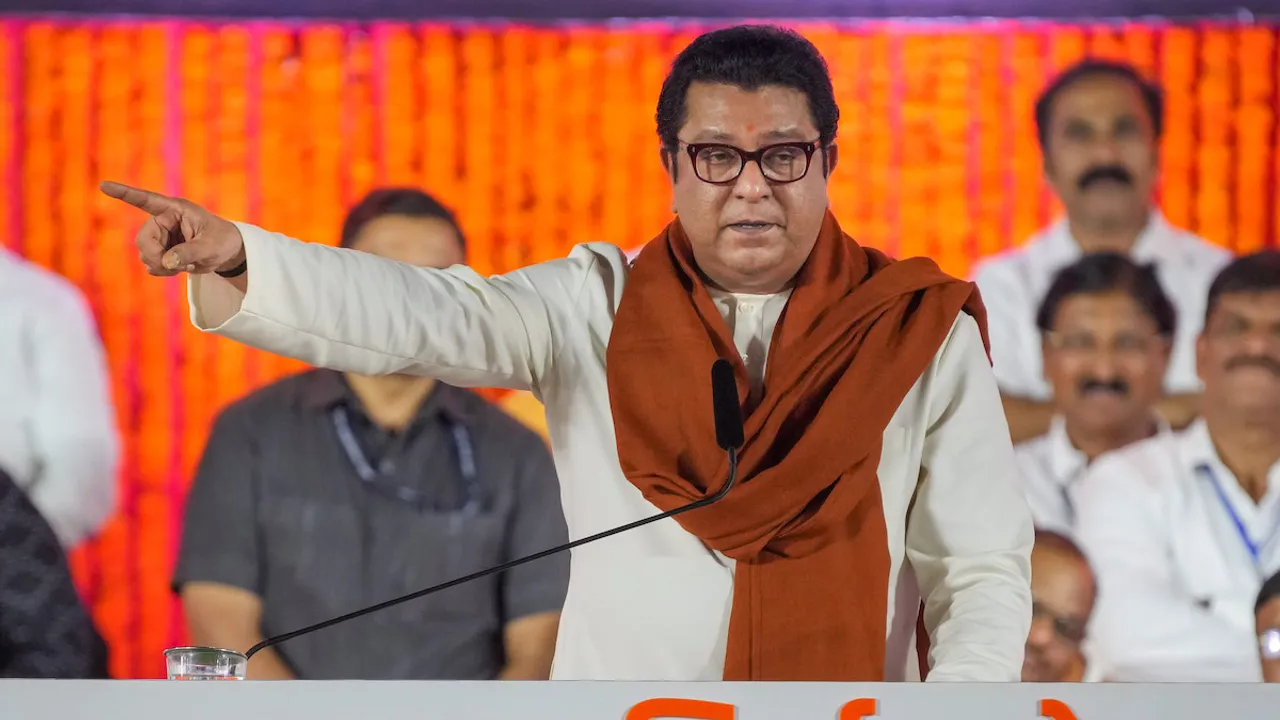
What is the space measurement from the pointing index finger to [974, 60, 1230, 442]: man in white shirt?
2.43 m

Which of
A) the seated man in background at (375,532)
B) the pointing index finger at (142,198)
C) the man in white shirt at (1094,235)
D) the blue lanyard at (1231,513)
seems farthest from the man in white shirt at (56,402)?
the blue lanyard at (1231,513)

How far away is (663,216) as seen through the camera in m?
3.61

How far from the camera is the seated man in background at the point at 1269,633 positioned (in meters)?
3.20

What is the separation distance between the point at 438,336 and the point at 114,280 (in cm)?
235

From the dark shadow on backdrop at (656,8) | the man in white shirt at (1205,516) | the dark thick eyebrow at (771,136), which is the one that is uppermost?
the dark shadow on backdrop at (656,8)

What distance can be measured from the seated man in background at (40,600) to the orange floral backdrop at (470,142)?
0.16 m

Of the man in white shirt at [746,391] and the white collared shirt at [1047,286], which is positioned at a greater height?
the white collared shirt at [1047,286]

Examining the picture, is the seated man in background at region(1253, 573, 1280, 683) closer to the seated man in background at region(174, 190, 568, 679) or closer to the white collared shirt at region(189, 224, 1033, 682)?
the seated man in background at region(174, 190, 568, 679)

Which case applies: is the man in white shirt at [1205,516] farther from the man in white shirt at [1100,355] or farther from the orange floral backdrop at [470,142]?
the orange floral backdrop at [470,142]

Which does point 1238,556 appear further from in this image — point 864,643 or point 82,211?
point 82,211

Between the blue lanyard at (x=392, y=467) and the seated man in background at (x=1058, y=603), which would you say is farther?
the seated man in background at (x=1058, y=603)

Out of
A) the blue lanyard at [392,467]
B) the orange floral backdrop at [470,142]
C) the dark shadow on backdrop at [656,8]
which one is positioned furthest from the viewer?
the dark shadow on backdrop at [656,8]

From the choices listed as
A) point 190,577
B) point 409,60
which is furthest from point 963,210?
point 190,577

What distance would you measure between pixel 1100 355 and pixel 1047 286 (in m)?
0.20
